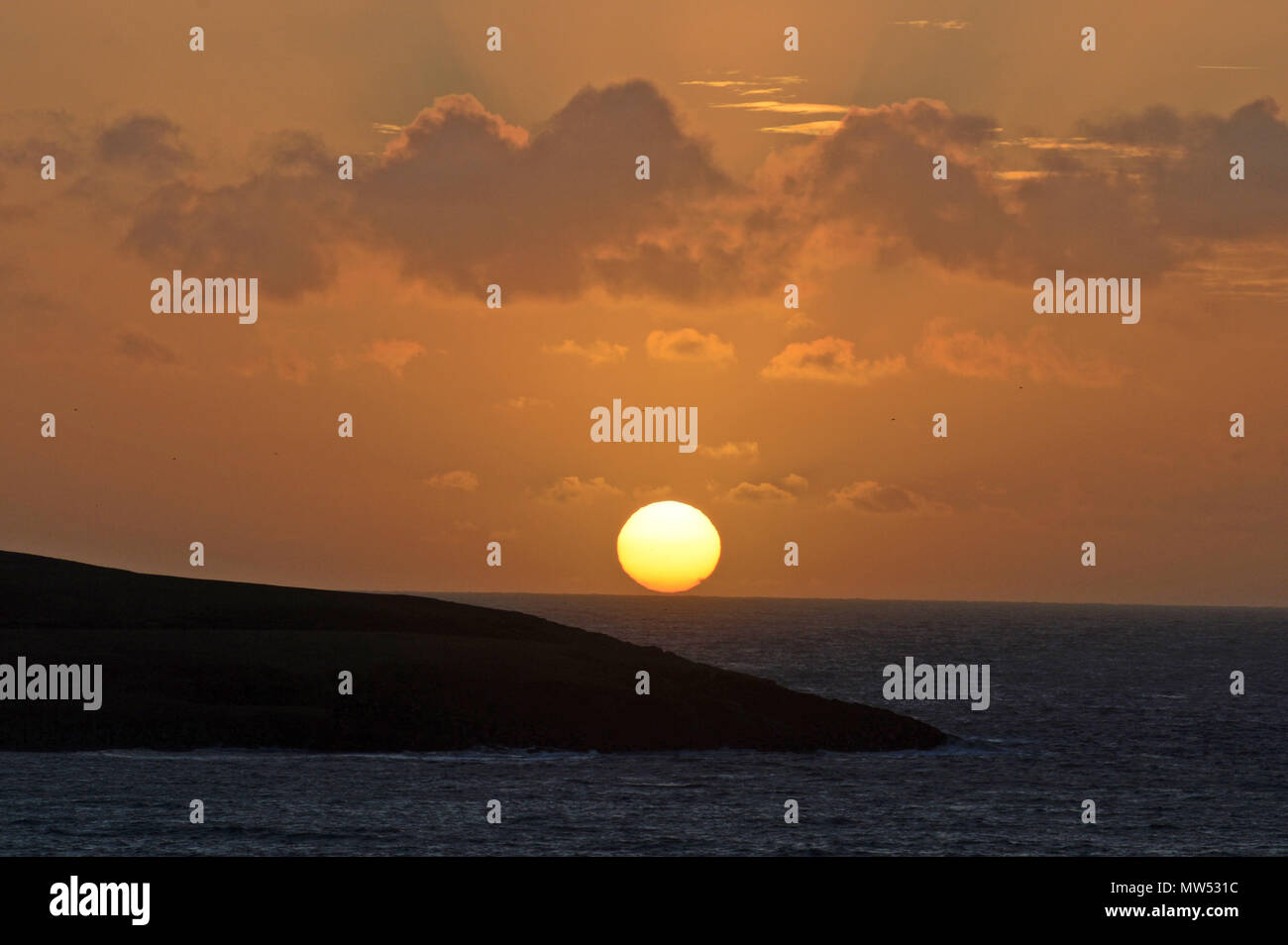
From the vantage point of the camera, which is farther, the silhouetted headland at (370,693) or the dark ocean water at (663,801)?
the silhouetted headland at (370,693)

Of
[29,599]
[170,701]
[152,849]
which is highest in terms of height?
[29,599]

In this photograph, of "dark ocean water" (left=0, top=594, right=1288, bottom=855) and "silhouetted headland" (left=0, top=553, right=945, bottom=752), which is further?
"silhouetted headland" (left=0, top=553, right=945, bottom=752)

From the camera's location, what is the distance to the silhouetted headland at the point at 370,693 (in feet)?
284

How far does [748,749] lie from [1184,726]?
47798mm

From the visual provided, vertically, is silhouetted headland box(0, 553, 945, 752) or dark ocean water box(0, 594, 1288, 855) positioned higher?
silhouetted headland box(0, 553, 945, 752)

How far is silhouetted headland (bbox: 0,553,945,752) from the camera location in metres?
86.6

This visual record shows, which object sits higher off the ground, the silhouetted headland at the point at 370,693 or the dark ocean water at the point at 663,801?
the silhouetted headland at the point at 370,693

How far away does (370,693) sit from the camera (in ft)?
309

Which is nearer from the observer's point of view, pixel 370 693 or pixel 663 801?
pixel 663 801

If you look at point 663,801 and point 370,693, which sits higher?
point 370,693

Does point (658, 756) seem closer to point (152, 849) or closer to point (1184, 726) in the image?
point (152, 849)
